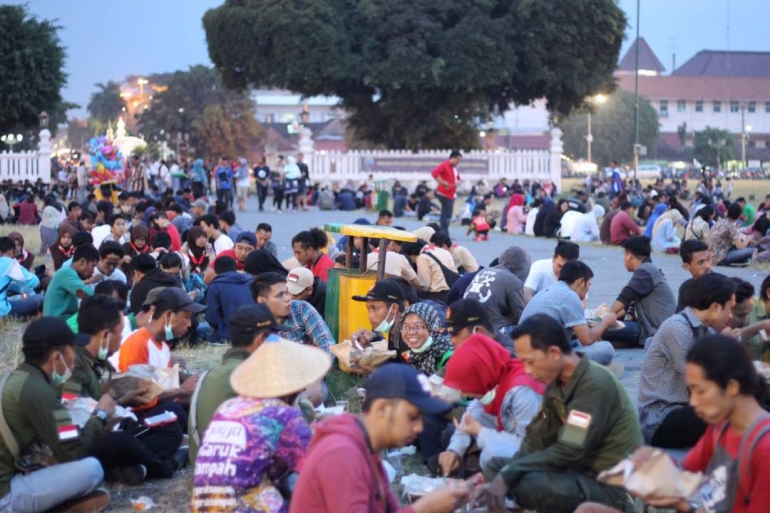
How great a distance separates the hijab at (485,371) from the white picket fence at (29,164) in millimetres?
45079

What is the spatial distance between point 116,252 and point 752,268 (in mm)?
11118

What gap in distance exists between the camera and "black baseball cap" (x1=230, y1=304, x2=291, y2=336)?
20.6 ft

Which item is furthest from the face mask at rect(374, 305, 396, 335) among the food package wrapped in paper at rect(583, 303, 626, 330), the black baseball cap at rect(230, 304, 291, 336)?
the black baseball cap at rect(230, 304, 291, 336)

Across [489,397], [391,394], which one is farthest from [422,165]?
[391,394]

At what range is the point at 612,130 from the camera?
10031cm

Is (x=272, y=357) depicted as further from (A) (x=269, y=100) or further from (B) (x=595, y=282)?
(A) (x=269, y=100)

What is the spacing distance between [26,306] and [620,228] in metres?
12.6

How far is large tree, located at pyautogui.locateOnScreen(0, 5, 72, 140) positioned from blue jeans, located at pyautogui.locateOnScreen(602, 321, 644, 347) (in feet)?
134

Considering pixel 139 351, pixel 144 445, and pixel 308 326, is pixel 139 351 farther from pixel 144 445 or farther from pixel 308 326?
pixel 308 326

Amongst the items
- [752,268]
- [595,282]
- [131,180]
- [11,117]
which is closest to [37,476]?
[595,282]

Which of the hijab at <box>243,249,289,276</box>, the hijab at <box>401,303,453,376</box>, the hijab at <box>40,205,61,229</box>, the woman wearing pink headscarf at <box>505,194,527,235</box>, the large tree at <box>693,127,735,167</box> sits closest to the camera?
the hijab at <box>401,303,453,376</box>

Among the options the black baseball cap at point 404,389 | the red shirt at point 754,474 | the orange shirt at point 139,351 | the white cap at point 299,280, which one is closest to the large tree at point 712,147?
the white cap at point 299,280

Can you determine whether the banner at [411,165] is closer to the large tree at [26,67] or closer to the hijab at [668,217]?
the large tree at [26,67]

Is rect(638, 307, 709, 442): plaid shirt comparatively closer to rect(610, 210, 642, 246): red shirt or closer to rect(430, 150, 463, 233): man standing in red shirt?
rect(430, 150, 463, 233): man standing in red shirt
